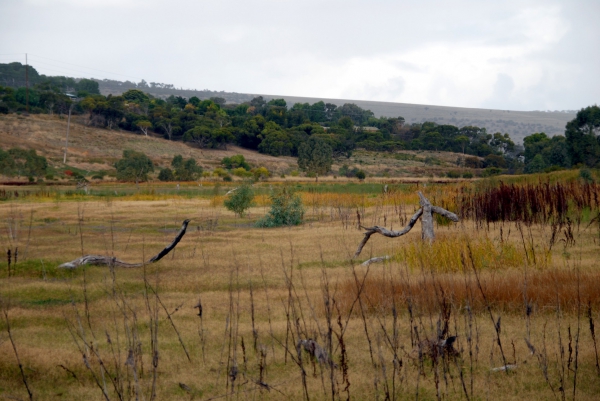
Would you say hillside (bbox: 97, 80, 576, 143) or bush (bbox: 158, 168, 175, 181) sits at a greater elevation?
hillside (bbox: 97, 80, 576, 143)

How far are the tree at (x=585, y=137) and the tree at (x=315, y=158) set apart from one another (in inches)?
872

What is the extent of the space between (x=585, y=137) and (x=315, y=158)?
24114 mm

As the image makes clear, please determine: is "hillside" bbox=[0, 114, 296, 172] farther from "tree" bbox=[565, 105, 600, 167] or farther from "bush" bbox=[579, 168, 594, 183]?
"bush" bbox=[579, 168, 594, 183]

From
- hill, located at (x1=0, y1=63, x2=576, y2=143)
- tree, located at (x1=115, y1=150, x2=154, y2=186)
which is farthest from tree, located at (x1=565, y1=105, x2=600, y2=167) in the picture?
hill, located at (x1=0, y1=63, x2=576, y2=143)

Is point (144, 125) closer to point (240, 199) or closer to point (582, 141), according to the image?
point (582, 141)

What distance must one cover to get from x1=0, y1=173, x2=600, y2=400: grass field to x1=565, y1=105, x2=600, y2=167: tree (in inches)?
1105

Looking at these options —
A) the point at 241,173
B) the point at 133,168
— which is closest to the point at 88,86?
the point at 241,173

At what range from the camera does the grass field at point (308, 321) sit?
5797mm

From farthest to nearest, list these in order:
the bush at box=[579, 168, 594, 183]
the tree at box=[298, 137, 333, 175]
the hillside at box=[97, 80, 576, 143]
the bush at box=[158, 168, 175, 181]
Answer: the hillside at box=[97, 80, 576, 143] → the tree at box=[298, 137, 333, 175] → the bush at box=[158, 168, 175, 181] → the bush at box=[579, 168, 594, 183]

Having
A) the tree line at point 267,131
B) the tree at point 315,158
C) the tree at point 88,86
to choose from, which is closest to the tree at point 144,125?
the tree line at point 267,131

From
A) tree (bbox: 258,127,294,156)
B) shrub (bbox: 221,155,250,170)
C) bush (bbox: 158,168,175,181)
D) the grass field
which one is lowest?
bush (bbox: 158,168,175,181)

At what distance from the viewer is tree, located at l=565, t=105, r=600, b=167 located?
4153cm

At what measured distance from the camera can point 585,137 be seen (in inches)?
1667

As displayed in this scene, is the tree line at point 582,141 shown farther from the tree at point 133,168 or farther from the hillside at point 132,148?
the tree at point 133,168
